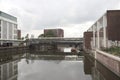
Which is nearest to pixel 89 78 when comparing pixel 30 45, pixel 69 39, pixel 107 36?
pixel 107 36

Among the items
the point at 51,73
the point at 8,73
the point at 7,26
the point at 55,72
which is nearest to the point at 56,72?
the point at 55,72

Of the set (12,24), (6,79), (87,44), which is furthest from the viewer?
(12,24)

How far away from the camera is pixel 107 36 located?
3684 centimetres

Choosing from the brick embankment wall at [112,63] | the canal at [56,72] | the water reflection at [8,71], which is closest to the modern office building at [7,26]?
the water reflection at [8,71]

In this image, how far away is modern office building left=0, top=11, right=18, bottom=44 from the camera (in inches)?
3111

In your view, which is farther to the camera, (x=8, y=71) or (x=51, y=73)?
(x=8, y=71)

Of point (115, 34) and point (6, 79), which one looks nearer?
point (6, 79)

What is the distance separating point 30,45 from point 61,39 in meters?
16.1

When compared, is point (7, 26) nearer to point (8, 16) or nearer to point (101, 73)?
point (8, 16)

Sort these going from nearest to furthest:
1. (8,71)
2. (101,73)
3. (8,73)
Result: (101,73) → (8,73) → (8,71)

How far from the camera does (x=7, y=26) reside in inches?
3351

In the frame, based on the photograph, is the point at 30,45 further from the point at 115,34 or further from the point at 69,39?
the point at 115,34

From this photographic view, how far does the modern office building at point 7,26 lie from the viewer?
3111 inches

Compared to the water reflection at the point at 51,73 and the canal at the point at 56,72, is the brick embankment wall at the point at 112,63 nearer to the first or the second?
the canal at the point at 56,72
